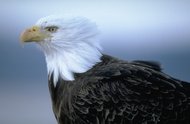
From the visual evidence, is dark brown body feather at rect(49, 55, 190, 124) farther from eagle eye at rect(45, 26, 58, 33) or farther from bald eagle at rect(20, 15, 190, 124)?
eagle eye at rect(45, 26, 58, 33)

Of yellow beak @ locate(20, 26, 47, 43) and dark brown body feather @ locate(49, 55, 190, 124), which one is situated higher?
yellow beak @ locate(20, 26, 47, 43)

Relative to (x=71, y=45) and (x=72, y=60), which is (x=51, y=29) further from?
(x=72, y=60)

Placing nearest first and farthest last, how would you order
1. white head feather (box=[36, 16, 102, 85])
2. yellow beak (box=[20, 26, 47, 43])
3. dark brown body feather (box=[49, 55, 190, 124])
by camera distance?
dark brown body feather (box=[49, 55, 190, 124]), white head feather (box=[36, 16, 102, 85]), yellow beak (box=[20, 26, 47, 43])

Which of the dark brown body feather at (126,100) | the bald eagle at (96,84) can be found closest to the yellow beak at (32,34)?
the bald eagle at (96,84)

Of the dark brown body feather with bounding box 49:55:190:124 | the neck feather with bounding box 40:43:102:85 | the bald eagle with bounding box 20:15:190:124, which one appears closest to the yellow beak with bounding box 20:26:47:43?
the bald eagle with bounding box 20:15:190:124

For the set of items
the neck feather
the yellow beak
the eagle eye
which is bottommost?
the neck feather

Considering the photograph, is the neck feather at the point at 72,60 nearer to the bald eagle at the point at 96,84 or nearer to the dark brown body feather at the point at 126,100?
A: the bald eagle at the point at 96,84

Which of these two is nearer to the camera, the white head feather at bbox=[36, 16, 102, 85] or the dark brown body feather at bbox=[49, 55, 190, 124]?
the dark brown body feather at bbox=[49, 55, 190, 124]
